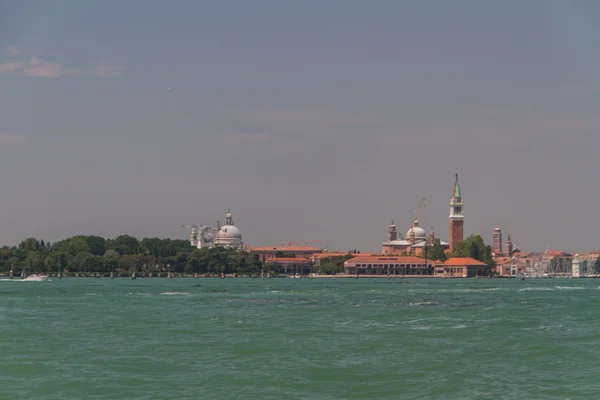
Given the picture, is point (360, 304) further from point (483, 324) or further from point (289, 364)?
point (289, 364)

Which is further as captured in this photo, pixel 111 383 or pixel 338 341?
pixel 338 341

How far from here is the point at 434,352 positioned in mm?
39594

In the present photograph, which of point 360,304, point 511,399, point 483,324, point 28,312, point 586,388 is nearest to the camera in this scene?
point 511,399

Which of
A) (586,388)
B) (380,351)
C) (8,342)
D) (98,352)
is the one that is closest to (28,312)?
(8,342)

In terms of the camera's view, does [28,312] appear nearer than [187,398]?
No

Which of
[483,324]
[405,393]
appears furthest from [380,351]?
[483,324]

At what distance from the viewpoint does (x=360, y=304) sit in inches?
3046

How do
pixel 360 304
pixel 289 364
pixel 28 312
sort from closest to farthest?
1. pixel 289 364
2. pixel 28 312
3. pixel 360 304

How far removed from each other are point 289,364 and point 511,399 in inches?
381

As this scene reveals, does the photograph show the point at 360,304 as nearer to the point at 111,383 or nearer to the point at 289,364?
the point at 289,364

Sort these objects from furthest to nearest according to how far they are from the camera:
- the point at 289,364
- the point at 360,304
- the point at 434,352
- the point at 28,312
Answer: the point at 360,304
the point at 28,312
the point at 434,352
the point at 289,364

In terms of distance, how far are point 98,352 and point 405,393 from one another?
14833 millimetres

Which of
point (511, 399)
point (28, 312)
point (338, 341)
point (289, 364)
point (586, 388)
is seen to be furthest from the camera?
point (28, 312)

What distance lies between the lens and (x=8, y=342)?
147ft
